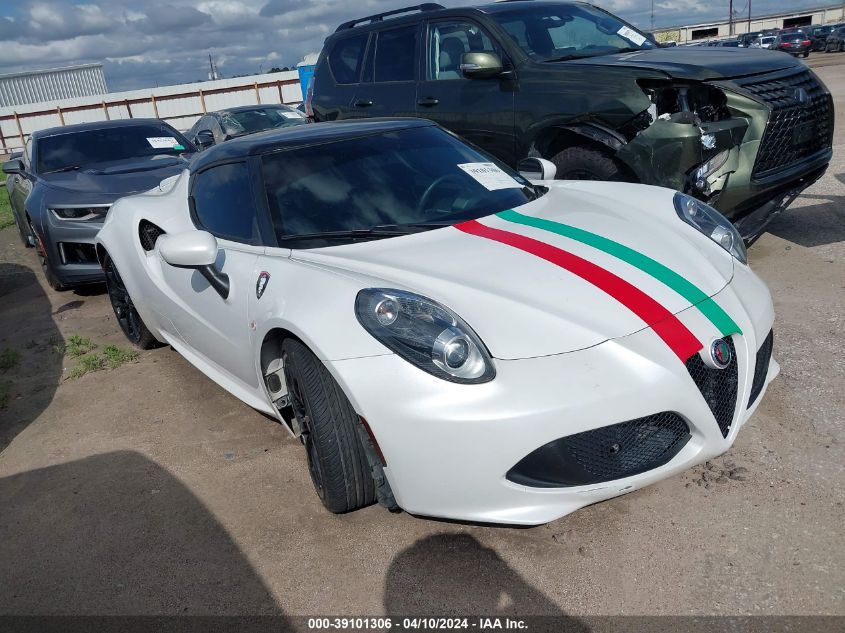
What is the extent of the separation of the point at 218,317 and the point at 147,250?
1100mm

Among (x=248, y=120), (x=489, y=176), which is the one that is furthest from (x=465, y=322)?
(x=248, y=120)

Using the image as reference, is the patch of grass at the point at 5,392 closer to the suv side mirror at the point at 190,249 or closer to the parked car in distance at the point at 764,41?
the suv side mirror at the point at 190,249

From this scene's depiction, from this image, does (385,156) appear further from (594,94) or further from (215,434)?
(594,94)

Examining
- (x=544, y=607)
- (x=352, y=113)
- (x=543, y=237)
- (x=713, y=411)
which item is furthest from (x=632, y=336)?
(x=352, y=113)

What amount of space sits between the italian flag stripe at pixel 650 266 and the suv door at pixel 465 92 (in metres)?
2.45

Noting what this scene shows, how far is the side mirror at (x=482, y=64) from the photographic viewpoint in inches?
198

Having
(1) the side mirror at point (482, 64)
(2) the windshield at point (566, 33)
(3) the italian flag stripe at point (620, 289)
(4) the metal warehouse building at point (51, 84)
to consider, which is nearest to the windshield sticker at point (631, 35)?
(2) the windshield at point (566, 33)

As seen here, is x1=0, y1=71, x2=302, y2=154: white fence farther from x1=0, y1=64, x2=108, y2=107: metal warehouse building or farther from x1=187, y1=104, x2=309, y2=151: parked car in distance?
x1=0, y1=64, x2=108, y2=107: metal warehouse building

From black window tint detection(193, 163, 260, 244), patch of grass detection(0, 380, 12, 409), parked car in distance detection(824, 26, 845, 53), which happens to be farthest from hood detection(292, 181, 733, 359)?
parked car in distance detection(824, 26, 845, 53)

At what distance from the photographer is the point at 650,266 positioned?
2545mm

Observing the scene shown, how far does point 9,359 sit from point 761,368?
4506mm

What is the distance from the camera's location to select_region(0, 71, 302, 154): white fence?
27.5 metres

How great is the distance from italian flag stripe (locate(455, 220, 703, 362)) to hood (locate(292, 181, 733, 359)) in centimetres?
2

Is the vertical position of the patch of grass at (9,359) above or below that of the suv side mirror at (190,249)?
below
